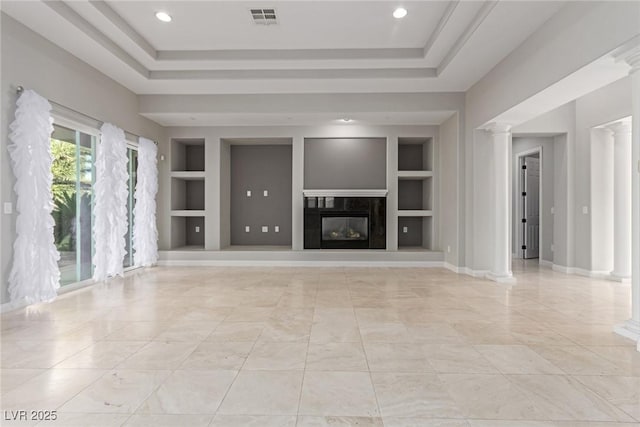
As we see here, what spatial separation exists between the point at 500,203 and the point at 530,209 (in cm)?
335

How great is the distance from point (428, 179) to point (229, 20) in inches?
194

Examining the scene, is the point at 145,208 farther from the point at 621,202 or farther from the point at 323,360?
the point at 621,202

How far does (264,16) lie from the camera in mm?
4211

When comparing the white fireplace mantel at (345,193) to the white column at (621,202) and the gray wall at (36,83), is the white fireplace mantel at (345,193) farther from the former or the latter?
the white column at (621,202)

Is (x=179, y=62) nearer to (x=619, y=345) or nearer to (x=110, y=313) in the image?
(x=110, y=313)

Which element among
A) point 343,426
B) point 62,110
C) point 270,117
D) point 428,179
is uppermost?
point 270,117

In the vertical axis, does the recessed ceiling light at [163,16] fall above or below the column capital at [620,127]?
above

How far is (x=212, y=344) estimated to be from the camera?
289 centimetres

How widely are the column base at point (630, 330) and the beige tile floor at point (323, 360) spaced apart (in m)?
0.09

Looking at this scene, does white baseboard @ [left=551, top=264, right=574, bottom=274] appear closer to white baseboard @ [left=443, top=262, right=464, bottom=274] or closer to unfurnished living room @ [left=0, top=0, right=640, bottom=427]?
unfurnished living room @ [left=0, top=0, right=640, bottom=427]

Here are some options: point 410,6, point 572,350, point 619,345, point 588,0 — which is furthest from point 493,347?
point 410,6

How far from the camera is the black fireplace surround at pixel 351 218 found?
723cm

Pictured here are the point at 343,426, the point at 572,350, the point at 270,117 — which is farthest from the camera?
the point at 270,117

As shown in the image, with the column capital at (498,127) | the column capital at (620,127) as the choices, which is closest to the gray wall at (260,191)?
the column capital at (498,127)
